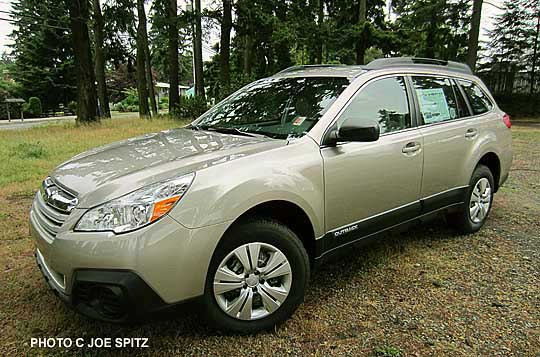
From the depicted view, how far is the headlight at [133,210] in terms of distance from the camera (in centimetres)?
191

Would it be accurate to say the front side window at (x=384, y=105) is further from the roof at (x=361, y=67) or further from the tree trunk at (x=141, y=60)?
the tree trunk at (x=141, y=60)

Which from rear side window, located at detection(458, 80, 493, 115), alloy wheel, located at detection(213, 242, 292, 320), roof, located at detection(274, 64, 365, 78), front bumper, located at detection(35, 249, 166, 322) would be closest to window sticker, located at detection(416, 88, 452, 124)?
rear side window, located at detection(458, 80, 493, 115)

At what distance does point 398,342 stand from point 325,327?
43 centimetres

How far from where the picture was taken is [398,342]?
232cm

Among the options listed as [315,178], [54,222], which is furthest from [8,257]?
[315,178]

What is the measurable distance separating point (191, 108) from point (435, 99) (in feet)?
39.1

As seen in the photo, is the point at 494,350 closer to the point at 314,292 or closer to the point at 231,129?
the point at 314,292

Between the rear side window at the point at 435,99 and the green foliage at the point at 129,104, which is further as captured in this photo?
the green foliage at the point at 129,104

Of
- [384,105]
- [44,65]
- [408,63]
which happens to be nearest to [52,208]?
[384,105]

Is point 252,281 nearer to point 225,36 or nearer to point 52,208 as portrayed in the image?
point 52,208

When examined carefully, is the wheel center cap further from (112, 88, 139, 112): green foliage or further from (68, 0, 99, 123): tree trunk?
(112, 88, 139, 112): green foliage

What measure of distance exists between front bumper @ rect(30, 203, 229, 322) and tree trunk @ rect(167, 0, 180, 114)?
45.6 feet

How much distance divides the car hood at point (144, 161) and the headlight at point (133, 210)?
5 centimetres

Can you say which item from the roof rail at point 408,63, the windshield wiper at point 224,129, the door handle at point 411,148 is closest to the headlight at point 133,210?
the windshield wiper at point 224,129
